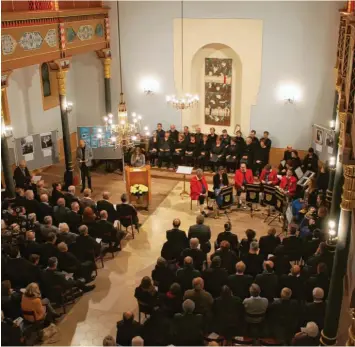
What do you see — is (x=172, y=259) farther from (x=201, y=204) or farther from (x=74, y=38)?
(x=74, y=38)

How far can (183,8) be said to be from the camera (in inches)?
607

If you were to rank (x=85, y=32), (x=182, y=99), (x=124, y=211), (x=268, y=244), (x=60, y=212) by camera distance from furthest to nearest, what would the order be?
(x=85, y=32) → (x=182, y=99) → (x=124, y=211) → (x=60, y=212) → (x=268, y=244)

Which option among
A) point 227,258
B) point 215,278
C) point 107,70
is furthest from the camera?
point 107,70

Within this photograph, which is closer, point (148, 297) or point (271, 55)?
point (148, 297)

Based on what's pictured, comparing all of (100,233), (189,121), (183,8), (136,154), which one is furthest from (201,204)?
(183,8)

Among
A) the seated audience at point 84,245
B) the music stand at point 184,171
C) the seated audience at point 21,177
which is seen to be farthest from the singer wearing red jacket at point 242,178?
the seated audience at point 21,177

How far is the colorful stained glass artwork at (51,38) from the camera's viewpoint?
1282 cm

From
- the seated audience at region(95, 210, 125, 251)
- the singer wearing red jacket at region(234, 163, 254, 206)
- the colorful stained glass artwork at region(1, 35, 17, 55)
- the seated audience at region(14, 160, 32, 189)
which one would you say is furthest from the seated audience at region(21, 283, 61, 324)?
the singer wearing red jacket at region(234, 163, 254, 206)

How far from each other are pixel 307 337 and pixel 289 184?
612 centimetres

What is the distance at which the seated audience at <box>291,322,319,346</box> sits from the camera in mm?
6672

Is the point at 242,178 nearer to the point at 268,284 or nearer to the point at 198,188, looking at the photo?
the point at 198,188

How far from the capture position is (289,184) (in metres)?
12.4

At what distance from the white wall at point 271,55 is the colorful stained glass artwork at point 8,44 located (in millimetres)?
5504

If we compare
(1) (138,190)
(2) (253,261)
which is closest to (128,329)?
(2) (253,261)
